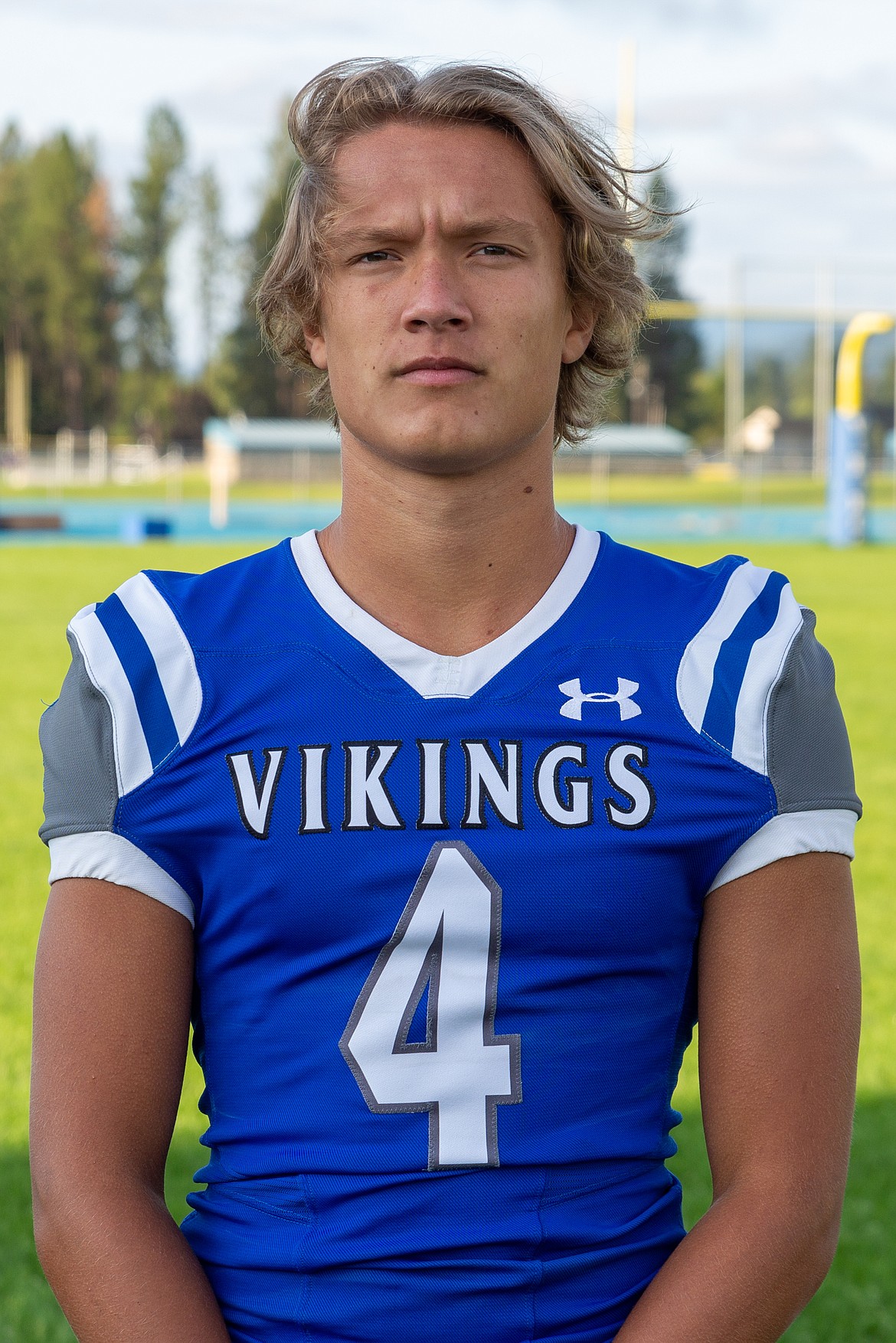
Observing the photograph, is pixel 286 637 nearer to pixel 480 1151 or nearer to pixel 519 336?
pixel 519 336

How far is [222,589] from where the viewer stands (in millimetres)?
1544

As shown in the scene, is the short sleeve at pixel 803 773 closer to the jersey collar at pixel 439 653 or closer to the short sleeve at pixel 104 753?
the jersey collar at pixel 439 653

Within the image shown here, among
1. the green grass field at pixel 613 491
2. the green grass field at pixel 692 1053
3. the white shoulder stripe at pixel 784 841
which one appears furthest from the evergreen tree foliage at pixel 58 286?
the white shoulder stripe at pixel 784 841

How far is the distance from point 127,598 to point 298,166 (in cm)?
57

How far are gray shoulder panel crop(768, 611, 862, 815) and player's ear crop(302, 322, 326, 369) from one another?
624mm

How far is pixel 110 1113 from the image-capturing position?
135 cm

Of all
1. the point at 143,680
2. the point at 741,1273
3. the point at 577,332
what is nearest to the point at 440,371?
the point at 577,332

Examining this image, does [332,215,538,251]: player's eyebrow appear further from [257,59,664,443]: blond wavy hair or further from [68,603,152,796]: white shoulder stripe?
[68,603,152,796]: white shoulder stripe

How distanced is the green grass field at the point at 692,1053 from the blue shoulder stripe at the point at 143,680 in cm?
156

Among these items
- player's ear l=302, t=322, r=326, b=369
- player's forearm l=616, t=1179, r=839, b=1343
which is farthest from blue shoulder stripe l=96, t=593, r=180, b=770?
player's forearm l=616, t=1179, r=839, b=1343

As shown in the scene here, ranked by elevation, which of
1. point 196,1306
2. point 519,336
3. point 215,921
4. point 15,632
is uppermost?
point 519,336

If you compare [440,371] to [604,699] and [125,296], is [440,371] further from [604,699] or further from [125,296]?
[125,296]

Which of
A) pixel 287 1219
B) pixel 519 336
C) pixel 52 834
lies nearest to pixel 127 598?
pixel 52 834

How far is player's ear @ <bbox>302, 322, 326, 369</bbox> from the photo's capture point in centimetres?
167
